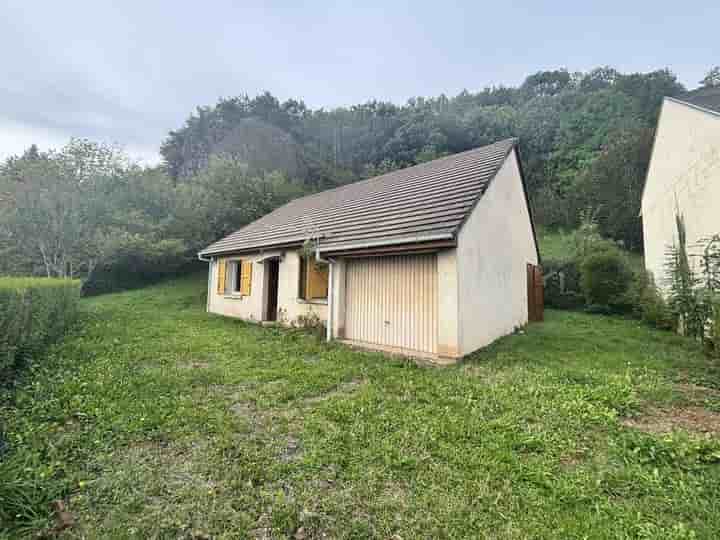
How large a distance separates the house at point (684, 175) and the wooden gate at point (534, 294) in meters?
3.10

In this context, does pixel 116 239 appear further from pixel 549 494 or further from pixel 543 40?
pixel 543 40

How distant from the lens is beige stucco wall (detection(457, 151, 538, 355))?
618 cm

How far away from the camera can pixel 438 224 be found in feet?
20.3

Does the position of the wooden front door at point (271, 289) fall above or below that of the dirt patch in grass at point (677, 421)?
above

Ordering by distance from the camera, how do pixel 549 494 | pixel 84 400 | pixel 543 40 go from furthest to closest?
pixel 543 40 < pixel 84 400 < pixel 549 494

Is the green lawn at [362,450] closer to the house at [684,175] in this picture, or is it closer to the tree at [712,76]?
the house at [684,175]

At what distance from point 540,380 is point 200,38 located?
13964 millimetres

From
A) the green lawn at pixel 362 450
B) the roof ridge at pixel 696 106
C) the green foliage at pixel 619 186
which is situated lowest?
the green lawn at pixel 362 450

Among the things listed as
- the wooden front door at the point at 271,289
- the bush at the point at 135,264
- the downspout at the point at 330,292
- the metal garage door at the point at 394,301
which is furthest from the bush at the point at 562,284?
the bush at the point at 135,264

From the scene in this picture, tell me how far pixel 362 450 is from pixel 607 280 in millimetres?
13148

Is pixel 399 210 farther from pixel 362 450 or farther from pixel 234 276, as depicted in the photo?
pixel 234 276

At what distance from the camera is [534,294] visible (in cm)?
1032

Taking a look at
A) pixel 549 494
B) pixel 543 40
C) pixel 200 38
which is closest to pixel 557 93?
pixel 543 40

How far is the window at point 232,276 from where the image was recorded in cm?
1154
